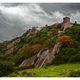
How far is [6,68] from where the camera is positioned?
322 cm

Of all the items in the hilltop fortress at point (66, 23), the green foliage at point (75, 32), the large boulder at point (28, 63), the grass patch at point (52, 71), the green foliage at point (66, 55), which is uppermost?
the hilltop fortress at point (66, 23)

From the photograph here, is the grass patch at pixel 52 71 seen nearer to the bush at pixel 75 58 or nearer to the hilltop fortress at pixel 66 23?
the bush at pixel 75 58

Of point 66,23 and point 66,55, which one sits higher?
point 66,23

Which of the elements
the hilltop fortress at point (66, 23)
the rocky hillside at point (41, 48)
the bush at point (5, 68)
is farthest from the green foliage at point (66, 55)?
the bush at point (5, 68)

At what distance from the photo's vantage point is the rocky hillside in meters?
3.20

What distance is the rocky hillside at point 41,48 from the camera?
3203 mm

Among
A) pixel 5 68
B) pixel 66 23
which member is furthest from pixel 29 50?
pixel 66 23

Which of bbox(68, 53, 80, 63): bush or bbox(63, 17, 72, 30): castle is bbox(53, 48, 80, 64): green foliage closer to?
bbox(68, 53, 80, 63): bush

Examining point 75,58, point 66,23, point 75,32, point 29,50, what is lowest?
point 75,58

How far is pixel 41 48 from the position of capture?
3258 mm

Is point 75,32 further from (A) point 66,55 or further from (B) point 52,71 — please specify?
(B) point 52,71

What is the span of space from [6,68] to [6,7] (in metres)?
0.74

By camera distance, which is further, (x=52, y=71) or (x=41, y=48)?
(x=41, y=48)

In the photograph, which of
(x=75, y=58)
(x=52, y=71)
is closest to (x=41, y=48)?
(x=52, y=71)
